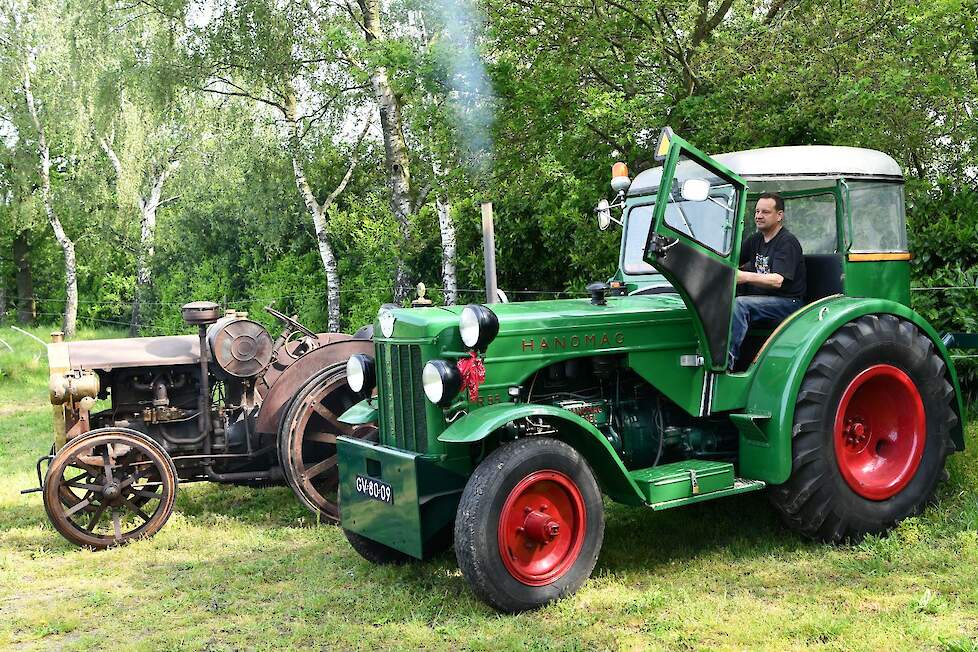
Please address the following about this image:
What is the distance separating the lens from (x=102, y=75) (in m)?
17.0

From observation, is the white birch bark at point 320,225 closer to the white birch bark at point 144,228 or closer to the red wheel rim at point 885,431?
the white birch bark at point 144,228

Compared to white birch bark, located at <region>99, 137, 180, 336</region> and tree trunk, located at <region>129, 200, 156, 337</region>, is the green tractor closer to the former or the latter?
white birch bark, located at <region>99, 137, 180, 336</region>

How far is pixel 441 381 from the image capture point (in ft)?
15.1

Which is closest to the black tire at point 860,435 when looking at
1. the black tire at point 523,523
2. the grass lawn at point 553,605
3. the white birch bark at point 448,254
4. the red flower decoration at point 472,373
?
the grass lawn at point 553,605

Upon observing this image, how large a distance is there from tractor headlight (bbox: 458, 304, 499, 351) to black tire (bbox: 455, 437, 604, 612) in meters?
0.50

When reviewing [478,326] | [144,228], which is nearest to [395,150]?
[478,326]

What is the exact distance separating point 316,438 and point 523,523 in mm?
2517

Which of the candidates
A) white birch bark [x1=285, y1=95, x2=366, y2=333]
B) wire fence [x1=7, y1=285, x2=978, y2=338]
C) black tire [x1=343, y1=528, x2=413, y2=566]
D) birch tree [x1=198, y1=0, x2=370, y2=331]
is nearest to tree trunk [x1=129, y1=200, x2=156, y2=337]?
wire fence [x1=7, y1=285, x2=978, y2=338]

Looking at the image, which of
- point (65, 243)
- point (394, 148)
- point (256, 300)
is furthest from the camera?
point (65, 243)

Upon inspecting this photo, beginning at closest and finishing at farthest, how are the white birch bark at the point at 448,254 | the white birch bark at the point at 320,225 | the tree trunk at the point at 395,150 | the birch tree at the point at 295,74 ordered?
the white birch bark at the point at 448,254 → the tree trunk at the point at 395,150 → the birch tree at the point at 295,74 → the white birch bark at the point at 320,225

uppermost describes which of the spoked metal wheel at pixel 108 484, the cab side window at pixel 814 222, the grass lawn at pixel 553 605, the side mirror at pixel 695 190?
the side mirror at pixel 695 190

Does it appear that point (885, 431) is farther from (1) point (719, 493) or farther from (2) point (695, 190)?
(2) point (695, 190)

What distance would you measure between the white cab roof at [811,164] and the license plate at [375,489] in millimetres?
2340

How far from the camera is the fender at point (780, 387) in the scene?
510 cm
